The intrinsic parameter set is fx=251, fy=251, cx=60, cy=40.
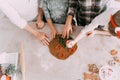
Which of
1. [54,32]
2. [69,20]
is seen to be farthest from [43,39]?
[69,20]

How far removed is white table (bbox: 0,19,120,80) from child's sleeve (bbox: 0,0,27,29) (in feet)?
0.25

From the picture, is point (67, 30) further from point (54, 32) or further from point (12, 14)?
point (12, 14)

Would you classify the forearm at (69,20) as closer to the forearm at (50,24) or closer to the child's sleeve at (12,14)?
the forearm at (50,24)

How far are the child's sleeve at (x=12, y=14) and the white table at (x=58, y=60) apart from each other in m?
0.08

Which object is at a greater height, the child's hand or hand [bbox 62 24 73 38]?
hand [bbox 62 24 73 38]

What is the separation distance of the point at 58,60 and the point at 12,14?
0.34 meters

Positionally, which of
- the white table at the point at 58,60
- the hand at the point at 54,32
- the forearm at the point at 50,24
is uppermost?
the forearm at the point at 50,24

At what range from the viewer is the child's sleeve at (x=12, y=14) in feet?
4.12

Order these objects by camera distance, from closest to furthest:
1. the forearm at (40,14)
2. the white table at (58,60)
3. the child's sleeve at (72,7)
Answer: the white table at (58,60)
the child's sleeve at (72,7)
the forearm at (40,14)

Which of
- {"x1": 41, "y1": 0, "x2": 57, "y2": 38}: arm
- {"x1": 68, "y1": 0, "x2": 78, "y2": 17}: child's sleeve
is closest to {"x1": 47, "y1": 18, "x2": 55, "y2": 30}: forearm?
{"x1": 41, "y1": 0, "x2": 57, "y2": 38}: arm

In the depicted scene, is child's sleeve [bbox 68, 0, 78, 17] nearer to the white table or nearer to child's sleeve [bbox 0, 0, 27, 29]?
the white table

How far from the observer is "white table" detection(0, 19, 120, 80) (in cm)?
124

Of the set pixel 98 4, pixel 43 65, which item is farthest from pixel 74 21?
pixel 43 65

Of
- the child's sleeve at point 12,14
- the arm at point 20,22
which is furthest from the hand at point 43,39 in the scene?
the child's sleeve at point 12,14
